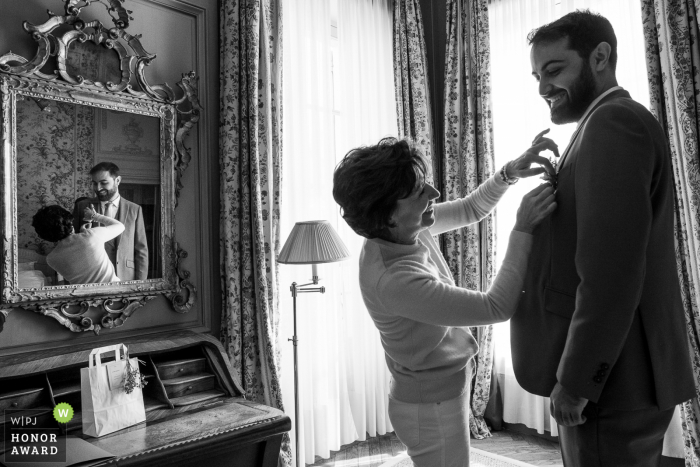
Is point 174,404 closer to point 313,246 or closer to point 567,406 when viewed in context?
point 313,246

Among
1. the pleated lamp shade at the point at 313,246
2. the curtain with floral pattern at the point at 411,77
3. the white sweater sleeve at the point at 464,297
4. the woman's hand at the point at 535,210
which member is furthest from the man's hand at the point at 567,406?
the curtain with floral pattern at the point at 411,77

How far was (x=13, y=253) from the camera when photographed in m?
2.05

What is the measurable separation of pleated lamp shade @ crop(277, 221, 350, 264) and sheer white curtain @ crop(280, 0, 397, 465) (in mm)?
615

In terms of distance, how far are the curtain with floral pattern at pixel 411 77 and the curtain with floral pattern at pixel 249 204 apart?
119cm

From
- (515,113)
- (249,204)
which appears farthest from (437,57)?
(249,204)

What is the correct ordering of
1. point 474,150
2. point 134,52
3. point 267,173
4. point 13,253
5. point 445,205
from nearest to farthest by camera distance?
point 445,205, point 13,253, point 134,52, point 267,173, point 474,150

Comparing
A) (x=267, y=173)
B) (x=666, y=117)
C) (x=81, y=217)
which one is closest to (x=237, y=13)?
(x=267, y=173)

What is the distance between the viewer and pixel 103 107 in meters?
2.31

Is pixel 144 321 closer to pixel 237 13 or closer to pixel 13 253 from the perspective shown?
pixel 13 253

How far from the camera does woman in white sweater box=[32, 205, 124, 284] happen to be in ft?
6.97

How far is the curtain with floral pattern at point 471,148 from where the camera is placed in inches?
133

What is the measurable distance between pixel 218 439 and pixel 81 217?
112 cm

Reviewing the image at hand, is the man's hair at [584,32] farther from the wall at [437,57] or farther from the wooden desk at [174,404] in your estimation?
the wall at [437,57]

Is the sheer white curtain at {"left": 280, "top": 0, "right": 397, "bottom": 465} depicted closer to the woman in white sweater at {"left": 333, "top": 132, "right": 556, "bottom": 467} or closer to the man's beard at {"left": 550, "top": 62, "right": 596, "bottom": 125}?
the woman in white sweater at {"left": 333, "top": 132, "right": 556, "bottom": 467}
